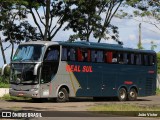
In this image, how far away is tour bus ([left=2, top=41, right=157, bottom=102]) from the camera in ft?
93.7

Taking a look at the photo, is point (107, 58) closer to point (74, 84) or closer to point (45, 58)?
point (74, 84)

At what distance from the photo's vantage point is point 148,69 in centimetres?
3544

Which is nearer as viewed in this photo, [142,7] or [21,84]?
[142,7]

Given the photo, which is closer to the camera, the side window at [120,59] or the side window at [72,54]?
the side window at [72,54]

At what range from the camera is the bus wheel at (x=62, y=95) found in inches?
1175

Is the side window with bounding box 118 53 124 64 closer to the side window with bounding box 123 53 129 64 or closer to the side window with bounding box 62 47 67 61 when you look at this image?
the side window with bounding box 123 53 129 64

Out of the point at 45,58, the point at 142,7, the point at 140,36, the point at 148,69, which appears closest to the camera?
the point at 142,7

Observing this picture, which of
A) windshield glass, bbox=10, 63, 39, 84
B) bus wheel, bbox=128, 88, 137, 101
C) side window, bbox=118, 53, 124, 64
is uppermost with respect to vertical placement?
side window, bbox=118, 53, 124, 64

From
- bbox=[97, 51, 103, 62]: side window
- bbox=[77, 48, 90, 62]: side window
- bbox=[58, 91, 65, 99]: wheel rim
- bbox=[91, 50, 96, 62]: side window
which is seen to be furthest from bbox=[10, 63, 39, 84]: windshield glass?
bbox=[97, 51, 103, 62]: side window

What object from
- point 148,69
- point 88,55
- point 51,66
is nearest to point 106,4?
point 148,69

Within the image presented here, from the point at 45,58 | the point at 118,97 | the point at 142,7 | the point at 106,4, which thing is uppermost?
the point at 106,4

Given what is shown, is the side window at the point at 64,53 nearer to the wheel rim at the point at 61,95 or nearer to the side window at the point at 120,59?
the wheel rim at the point at 61,95

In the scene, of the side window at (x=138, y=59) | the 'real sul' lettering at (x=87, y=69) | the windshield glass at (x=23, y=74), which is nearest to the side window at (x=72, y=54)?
the 'real sul' lettering at (x=87, y=69)

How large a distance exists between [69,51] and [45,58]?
2.21m
